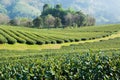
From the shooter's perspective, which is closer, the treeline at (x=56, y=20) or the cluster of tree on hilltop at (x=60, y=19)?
the cluster of tree on hilltop at (x=60, y=19)

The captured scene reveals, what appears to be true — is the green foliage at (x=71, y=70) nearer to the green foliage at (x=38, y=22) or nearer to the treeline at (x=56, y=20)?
the treeline at (x=56, y=20)

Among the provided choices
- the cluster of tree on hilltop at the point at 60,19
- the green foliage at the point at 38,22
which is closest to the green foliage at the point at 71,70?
A: the cluster of tree on hilltop at the point at 60,19

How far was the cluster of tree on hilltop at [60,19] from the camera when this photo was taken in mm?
155125

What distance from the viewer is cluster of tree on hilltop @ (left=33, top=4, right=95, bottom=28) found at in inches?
6107

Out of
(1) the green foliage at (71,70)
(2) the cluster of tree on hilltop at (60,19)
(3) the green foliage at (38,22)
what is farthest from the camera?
(2) the cluster of tree on hilltop at (60,19)

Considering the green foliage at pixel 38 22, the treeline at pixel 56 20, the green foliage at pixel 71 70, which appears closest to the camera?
the green foliage at pixel 71 70

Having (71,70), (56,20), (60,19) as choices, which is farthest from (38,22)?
(71,70)

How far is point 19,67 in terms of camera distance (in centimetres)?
1698

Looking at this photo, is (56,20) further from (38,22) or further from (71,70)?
(71,70)

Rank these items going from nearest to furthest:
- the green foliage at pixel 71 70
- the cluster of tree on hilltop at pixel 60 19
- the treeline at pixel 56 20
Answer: the green foliage at pixel 71 70 → the cluster of tree on hilltop at pixel 60 19 → the treeline at pixel 56 20

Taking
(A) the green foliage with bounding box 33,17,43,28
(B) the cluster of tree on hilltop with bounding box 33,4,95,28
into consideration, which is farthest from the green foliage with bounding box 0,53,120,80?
(A) the green foliage with bounding box 33,17,43,28

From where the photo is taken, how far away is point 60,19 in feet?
546

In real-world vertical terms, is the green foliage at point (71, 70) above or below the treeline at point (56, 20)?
above

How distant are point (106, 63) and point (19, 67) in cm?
478
